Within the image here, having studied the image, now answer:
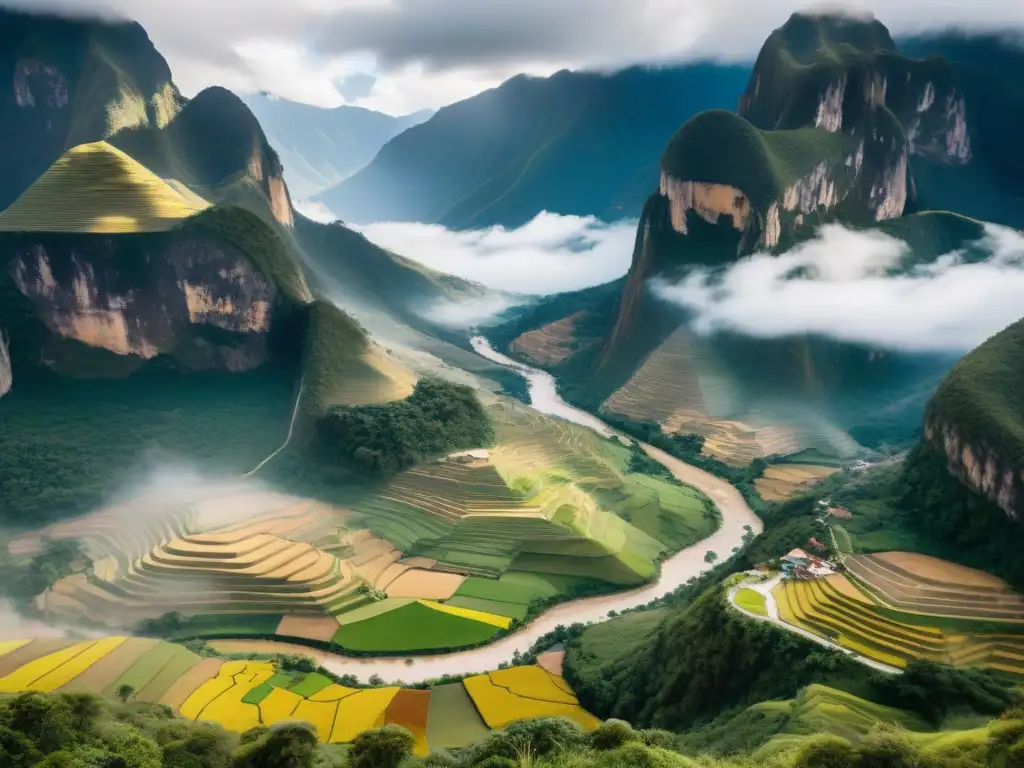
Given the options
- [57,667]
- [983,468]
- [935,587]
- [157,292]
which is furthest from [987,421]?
[157,292]

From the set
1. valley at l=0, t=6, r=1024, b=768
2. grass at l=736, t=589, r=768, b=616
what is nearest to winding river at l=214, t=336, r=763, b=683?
valley at l=0, t=6, r=1024, b=768

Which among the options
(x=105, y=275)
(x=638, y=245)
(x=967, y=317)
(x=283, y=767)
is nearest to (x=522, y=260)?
(x=638, y=245)

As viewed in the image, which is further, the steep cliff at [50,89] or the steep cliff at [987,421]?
the steep cliff at [50,89]

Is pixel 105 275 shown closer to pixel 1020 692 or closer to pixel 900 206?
pixel 1020 692

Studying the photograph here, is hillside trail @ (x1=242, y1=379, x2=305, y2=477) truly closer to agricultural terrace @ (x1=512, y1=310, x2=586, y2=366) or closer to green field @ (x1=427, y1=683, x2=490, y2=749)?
green field @ (x1=427, y1=683, x2=490, y2=749)

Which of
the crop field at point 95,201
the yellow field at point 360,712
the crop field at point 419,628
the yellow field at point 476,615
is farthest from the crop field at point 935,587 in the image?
the crop field at point 95,201

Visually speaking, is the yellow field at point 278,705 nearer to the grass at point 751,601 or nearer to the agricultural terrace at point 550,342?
the grass at point 751,601
